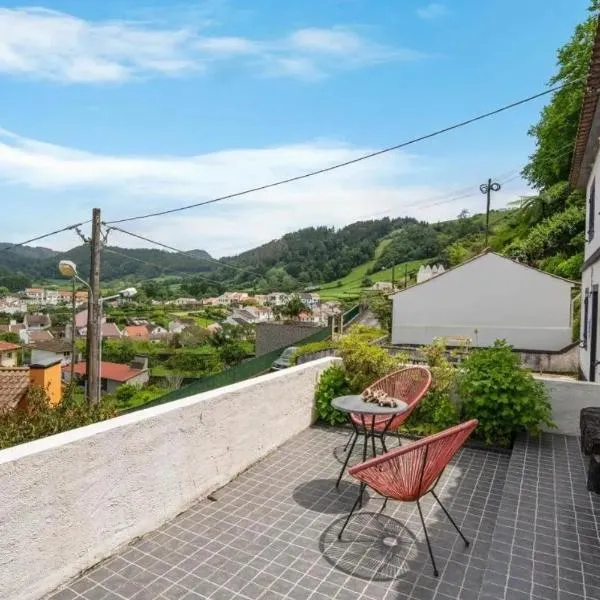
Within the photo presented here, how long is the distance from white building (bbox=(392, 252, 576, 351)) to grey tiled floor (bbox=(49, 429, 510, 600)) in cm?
1183

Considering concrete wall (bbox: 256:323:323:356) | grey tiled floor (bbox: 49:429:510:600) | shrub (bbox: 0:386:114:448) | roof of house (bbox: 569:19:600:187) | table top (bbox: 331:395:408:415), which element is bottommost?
concrete wall (bbox: 256:323:323:356)

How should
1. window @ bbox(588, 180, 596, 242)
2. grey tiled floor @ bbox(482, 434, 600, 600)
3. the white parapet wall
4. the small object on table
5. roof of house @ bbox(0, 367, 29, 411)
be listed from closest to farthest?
the white parapet wall
grey tiled floor @ bbox(482, 434, 600, 600)
the small object on table
window @ bbox(588, 180, 596, 242)
roof of house @ bbox(0, 367, 29, 411)

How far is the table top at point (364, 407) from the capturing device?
3913 millimetres

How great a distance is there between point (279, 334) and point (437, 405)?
24.3 metres

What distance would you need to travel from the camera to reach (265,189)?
33.3 feet

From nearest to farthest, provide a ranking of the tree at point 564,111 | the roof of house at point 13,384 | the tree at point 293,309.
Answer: the roof of house at point 13,384, the tree at point 564,111, the tree at point 293,309

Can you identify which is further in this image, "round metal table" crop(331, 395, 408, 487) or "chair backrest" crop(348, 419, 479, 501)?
"round metal table" crop(331, 395, 408, 487)

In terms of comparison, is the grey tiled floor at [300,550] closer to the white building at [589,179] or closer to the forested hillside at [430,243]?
the white building at [589,179]

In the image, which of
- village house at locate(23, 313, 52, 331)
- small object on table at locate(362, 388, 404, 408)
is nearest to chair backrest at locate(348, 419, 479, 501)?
small object on table at locate(362, 388, 404, 408)

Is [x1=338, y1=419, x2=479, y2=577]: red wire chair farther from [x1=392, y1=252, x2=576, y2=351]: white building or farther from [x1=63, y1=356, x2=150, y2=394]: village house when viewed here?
[x1=63, y1=356, x2=150, y2=394]: village house

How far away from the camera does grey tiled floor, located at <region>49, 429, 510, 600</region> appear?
2.62 metres

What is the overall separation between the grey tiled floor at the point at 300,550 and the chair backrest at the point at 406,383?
3.21ft

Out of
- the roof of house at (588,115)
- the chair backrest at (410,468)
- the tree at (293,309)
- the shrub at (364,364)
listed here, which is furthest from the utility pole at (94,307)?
the tree at (293,309)

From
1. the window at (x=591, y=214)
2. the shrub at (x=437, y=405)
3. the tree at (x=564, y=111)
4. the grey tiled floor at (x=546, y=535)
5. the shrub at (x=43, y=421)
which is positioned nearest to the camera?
the grey tiled floor at (x=546, y=535)
